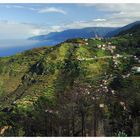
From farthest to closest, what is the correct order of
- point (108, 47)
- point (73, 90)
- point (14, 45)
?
point (108, 47) → point (14, 45) → point (73, 90)

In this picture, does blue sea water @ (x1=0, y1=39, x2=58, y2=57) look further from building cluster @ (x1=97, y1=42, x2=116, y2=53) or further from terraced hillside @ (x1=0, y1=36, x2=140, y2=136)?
building cluster @ (x1=97, y1=42, x2=116, y2=53)

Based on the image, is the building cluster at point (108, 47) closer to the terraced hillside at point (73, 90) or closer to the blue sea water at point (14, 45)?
the terraced hillside at point (73, 90)

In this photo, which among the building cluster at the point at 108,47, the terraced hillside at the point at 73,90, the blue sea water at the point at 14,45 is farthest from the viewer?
the building cluster at the point at 108,47

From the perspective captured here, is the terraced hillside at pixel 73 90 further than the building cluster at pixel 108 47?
No

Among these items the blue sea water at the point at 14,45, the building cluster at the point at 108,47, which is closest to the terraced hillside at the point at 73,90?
the building cluster at the point at 108,47

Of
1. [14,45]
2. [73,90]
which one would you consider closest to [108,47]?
[14,45]

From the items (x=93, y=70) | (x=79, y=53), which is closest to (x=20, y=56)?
(x=79, y=53)

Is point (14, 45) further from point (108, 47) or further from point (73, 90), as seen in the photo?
point (73, 90)

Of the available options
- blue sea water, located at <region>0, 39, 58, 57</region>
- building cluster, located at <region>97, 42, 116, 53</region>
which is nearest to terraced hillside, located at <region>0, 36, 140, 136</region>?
building cluster, located at <region>97, 42, 116, 53</region>
